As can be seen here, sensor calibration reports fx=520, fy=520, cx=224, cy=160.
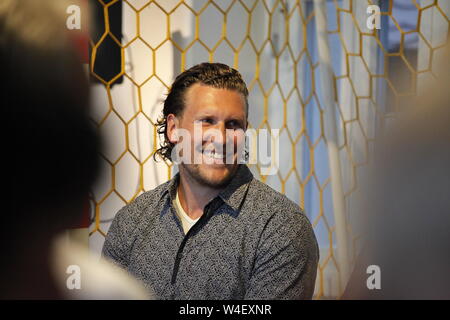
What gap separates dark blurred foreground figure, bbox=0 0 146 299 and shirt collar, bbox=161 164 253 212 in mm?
155

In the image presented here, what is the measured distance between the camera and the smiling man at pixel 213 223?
76 centimetres

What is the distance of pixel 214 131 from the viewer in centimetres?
79

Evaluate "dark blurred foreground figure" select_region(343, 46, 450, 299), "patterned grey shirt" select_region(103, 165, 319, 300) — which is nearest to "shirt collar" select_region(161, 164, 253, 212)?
"patterned grey shirt" select_region(103, 165, 319, 300)

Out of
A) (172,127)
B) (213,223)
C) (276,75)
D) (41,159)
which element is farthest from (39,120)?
(276,75)

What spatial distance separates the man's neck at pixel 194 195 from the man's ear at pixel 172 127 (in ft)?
0.19

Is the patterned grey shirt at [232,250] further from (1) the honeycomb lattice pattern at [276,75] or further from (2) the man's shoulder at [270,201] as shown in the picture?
(1) the honeycomb lattice pattern at [276,75]

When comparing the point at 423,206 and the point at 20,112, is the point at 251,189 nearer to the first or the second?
the point at 423,206

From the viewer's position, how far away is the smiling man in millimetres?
758

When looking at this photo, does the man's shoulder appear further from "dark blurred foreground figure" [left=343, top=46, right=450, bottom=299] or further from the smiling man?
"dark blurred foreground figure" [left=343, top=46, right=450, bottom=299]

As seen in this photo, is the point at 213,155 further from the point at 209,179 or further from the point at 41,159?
the point at 41,159

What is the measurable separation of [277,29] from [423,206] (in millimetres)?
562

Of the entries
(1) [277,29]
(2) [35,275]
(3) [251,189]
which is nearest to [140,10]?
(1) [277,29]

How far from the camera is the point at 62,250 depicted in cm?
85

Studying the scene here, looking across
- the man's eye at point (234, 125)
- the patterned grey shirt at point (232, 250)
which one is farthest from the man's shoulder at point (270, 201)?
the man's eye at point (234, 125)
